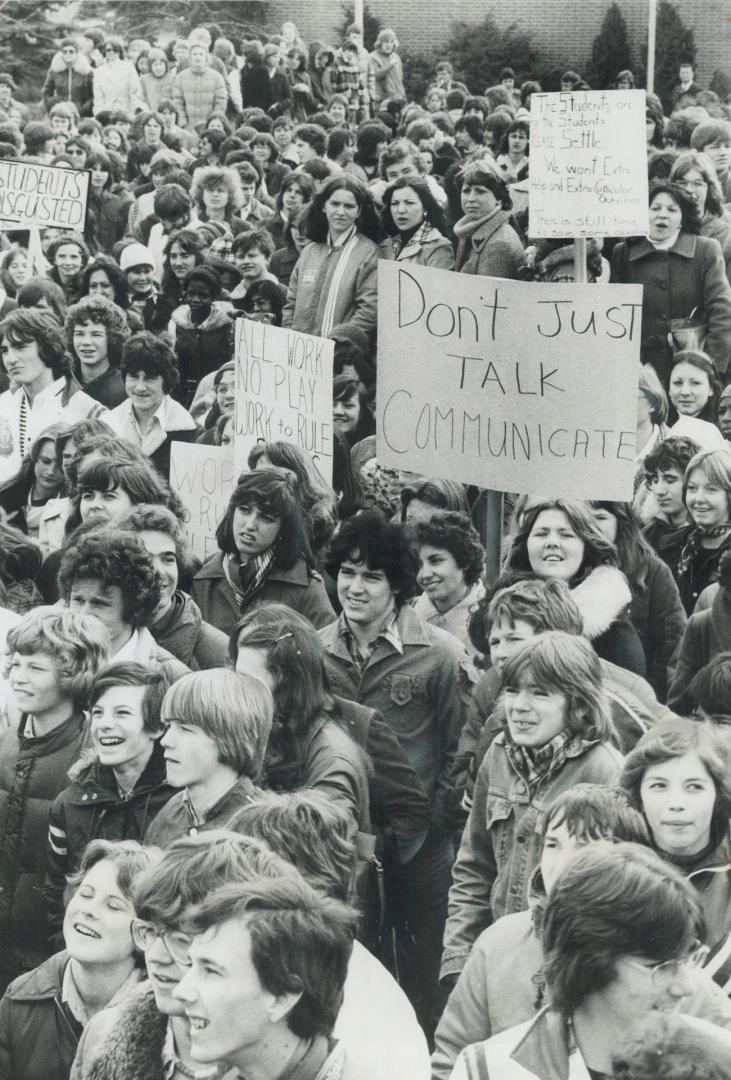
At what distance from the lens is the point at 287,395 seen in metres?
5.74

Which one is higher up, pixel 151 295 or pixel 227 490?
pixel 151 295

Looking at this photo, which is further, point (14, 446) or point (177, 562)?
point (14, 446)

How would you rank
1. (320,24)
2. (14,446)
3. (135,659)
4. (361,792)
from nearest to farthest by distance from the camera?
(361,792) → (135,659) → (14,446) → (320,24)

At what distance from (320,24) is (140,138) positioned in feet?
4.15

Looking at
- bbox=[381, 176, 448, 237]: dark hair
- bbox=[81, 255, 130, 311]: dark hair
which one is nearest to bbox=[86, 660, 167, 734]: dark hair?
bbox=[381, 176, 448, 237]: dark hair

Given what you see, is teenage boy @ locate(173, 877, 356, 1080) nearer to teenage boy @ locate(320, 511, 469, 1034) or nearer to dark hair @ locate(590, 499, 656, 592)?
teenage boy @ locate(320, 511, 469, 1034)

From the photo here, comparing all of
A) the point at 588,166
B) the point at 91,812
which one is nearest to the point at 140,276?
the point at 588,166

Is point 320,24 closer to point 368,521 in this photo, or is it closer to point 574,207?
point 574,207

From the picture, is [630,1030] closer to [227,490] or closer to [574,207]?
[227,490]

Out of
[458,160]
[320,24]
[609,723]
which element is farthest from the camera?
[320,24]

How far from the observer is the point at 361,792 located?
4.07 m

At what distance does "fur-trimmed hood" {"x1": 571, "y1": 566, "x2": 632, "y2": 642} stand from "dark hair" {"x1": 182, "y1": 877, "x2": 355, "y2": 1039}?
1.51 meters

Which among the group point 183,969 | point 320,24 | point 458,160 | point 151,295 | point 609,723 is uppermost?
point 320,24

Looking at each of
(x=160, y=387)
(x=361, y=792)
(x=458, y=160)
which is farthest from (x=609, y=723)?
(x=458, y=160)
